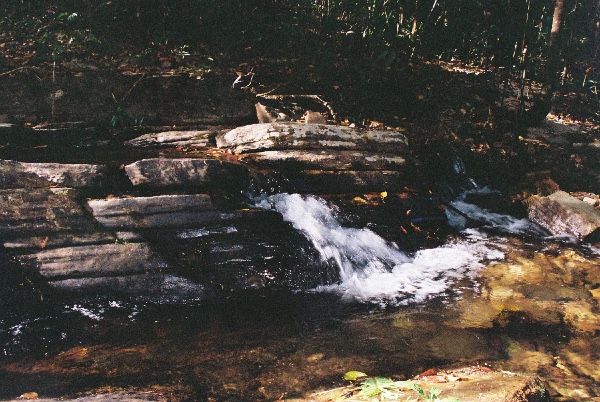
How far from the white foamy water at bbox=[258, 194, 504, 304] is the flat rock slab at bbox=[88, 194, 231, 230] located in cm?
86

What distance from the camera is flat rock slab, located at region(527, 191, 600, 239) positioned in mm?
5824

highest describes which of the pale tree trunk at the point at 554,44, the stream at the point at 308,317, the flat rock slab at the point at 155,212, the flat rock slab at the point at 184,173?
the pale tree trunk at the point at 554,44

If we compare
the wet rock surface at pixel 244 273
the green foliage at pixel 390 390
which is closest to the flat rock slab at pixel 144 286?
the wet rock surface at pixel 244 273

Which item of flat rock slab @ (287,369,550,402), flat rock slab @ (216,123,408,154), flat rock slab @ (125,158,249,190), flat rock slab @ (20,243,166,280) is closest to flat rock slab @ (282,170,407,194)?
flat rock slab @ (216,123,408,154)

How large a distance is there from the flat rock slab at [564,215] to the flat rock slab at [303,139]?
255 centimetres

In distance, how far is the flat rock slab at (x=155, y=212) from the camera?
162 inches

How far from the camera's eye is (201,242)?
430 centimetres

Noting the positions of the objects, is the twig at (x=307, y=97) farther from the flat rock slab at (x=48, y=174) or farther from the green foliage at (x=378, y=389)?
the green foliage at (x=378, y=389)

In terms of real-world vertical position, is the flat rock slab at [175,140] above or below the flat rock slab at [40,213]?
above

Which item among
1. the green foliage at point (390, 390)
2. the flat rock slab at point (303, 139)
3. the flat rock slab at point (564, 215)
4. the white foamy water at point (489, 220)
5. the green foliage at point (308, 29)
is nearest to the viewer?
the green foliage at point (390, 390)

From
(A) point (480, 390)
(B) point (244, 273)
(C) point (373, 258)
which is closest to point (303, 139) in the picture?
(C) point (373, 258)

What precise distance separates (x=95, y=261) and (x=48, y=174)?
1166 mm

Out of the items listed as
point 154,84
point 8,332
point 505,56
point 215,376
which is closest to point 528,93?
point 505,56

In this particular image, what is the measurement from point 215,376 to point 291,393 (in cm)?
62
